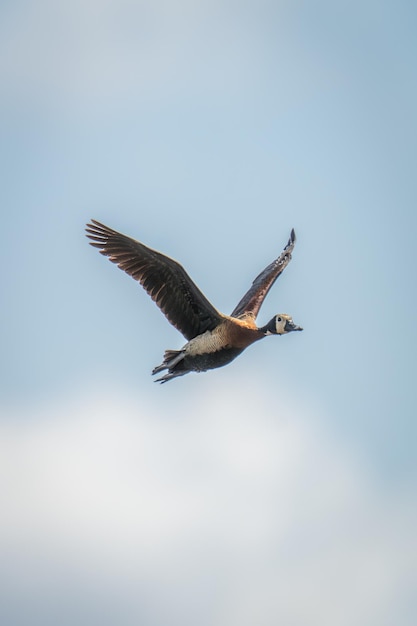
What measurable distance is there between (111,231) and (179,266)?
162 centimetres

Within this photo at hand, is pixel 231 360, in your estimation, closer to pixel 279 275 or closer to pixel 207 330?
pixel 207 330

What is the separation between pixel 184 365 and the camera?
26703 millimetres

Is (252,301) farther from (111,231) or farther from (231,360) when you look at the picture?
(111,231)

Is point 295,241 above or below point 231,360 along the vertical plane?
above

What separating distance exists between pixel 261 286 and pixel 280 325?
343 centimetres

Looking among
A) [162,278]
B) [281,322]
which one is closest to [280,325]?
[281,322]

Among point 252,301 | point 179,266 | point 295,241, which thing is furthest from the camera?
point 295,241

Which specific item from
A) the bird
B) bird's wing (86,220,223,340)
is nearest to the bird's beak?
the bird

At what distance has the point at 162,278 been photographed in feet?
85.2

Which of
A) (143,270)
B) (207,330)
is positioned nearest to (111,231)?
(143,270)

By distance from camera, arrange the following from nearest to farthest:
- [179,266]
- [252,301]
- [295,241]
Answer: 1. [179,266]
2. [252,301]
3. [295,241]

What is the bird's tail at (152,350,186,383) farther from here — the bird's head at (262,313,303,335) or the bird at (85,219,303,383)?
the bird's head at (262,313,303,335)

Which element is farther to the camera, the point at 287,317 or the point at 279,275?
the point at 279,275

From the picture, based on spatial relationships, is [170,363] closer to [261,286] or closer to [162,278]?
[162,278]
